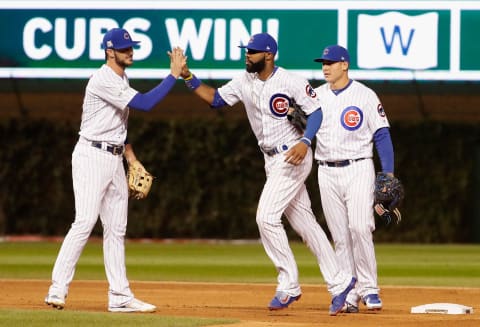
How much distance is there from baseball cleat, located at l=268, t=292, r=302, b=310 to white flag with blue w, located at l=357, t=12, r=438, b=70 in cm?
1312

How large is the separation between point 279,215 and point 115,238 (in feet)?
4.07

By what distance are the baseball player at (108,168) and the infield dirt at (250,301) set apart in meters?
0.46

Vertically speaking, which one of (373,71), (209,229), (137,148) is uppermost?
(373,71)

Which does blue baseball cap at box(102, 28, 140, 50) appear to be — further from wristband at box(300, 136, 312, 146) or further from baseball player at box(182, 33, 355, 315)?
wristband at box(300, 136, 312, 146)

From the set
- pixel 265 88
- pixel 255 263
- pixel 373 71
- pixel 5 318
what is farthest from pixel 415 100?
pixel 5 318

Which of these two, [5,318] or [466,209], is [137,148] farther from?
[5,318]

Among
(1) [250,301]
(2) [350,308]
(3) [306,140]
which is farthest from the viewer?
(1) [250,301]

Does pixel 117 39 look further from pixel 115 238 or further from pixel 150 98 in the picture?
pixel 115 238

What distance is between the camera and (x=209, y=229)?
22.4m

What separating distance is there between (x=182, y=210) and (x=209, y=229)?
1.94 ft

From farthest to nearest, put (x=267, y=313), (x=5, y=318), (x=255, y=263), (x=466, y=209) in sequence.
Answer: (x=466, y=209), (x=255, y=263), (x=267, y=313), (x=5, y=318)

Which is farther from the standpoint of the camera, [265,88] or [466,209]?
[466,209]

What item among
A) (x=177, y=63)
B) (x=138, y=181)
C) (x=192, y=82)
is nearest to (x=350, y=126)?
(x=192, y=82)

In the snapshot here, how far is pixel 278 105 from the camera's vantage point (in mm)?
9469
